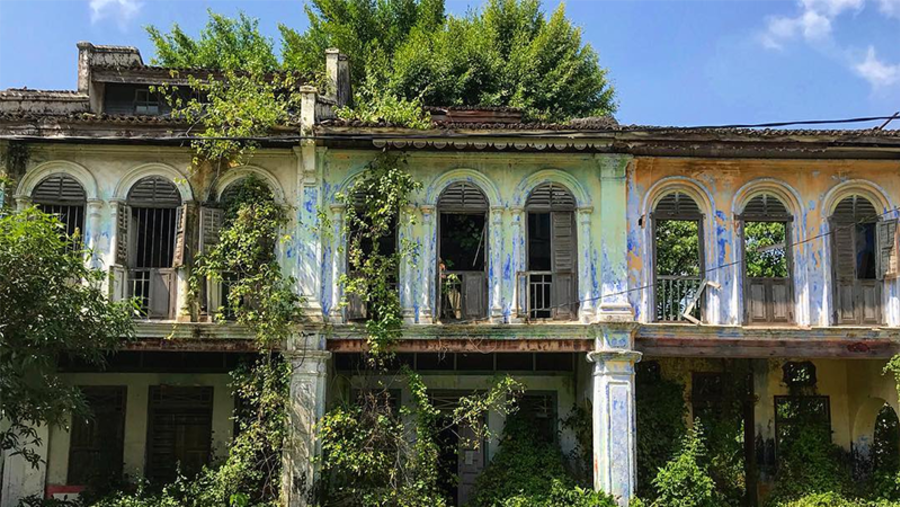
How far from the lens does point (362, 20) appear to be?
27156 mm

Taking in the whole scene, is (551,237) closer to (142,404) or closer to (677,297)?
(677,297)

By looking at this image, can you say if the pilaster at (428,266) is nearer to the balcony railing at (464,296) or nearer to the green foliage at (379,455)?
the balcony railing at (464,296)

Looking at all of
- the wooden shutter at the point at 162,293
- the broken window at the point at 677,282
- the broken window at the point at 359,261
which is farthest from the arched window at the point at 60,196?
the broken window at the point at 677,282

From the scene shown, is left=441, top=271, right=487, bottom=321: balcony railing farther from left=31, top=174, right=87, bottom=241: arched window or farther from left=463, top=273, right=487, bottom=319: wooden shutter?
left=31, top=174, right=87, bottom=241: arched window

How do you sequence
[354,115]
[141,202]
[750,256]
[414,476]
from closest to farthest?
1. [414,476]
2. [141,202]
3. [354,115]
4. [750,256]

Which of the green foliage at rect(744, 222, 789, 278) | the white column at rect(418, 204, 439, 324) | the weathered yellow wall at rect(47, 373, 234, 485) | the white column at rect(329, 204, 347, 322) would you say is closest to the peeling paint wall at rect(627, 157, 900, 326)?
the white column at rect(418, 204, 439, 324)

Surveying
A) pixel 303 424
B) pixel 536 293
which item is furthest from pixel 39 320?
pixel 536 293

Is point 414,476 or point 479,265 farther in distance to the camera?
point 479,265

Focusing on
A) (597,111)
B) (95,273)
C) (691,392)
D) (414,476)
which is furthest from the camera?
(597,111)

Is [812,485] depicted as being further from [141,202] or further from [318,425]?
[141,202]

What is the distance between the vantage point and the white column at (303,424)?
13266 millimetres

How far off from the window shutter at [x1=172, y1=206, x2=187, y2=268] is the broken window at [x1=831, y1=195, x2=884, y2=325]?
1097 centimetres

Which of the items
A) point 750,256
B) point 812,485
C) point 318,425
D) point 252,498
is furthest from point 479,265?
point 750,256

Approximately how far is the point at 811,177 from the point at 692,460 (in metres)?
5.32
